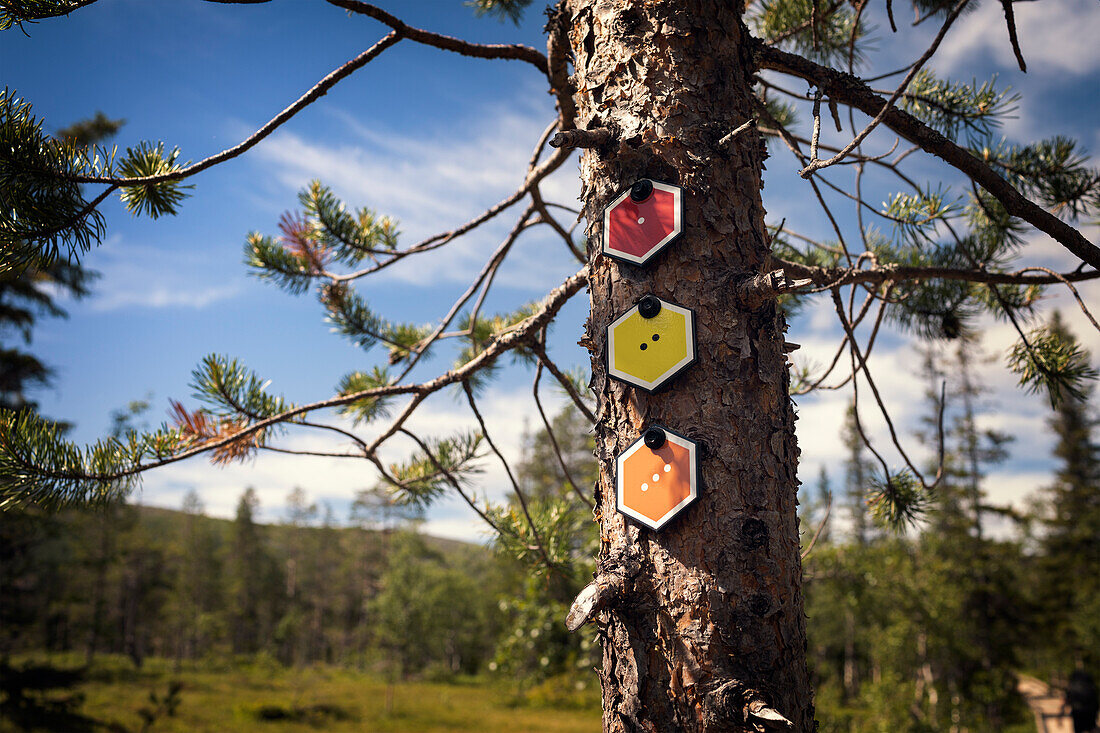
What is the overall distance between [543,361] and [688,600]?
0.80 m

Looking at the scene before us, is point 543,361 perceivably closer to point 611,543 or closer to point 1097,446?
point 611,543

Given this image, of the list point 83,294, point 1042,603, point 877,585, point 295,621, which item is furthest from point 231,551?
point 1042,603

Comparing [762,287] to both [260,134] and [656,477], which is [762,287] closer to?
[656,477]

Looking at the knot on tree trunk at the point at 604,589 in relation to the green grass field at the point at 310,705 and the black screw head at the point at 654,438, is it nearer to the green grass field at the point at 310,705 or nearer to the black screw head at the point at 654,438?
Answer: the black screw head at the point at 654,438

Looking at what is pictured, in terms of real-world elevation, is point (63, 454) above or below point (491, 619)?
above

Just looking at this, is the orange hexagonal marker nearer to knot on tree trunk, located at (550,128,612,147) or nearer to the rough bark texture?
the rough bark texture

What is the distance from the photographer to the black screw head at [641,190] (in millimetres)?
1053

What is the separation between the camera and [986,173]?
1.14m

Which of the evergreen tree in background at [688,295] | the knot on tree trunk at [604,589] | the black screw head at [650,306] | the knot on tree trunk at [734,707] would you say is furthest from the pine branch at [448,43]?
the knot on tree trunk at [734,707]

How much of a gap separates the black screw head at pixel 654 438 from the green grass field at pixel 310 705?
11.6m

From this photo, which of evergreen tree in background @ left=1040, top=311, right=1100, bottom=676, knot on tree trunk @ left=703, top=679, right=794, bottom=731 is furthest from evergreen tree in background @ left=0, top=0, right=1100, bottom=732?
evergreen tree in background @ left=1040, top=311, right=1100, bottom=676

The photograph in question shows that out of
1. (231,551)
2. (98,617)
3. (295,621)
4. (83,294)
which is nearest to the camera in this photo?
(83,294)

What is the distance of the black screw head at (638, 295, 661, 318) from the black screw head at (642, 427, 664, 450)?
0.20 meters

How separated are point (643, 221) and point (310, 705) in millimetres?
18471
